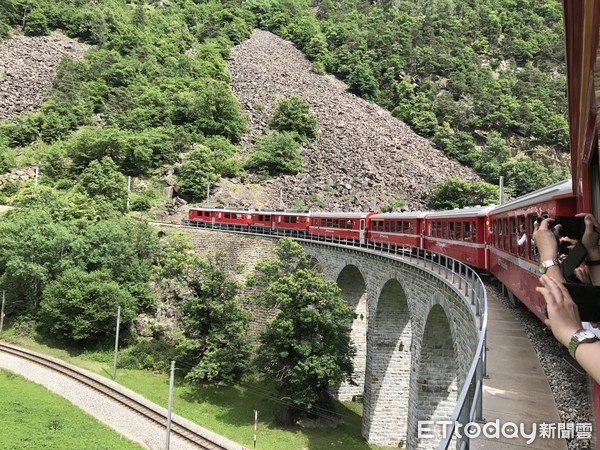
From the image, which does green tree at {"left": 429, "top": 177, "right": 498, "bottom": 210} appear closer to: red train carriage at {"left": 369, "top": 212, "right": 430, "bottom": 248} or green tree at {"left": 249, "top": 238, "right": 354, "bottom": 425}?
red train carriage at {"left": 369, "top": 212, "right": 430, "bottom": 248}

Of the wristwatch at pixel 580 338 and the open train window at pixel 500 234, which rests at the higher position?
the open train window at pixel 500 234

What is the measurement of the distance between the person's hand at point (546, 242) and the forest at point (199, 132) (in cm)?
1765

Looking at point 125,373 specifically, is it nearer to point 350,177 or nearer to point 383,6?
point 350,177

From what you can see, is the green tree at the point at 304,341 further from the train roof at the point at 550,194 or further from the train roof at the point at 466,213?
the train roof at the point at 550,194

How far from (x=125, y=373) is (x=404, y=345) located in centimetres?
1591

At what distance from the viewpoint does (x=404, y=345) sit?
1923cm

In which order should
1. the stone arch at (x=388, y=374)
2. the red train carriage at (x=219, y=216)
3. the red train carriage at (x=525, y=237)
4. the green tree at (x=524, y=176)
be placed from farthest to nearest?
the green tree at (x=524, y=176) < the red train carriage at (x=219, y=216) < the stone arch at (x=388, y=374) < the red train carriage at (x=525, y=237)

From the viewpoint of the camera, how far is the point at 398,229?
20609mm

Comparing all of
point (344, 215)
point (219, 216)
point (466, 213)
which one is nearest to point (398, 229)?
point (344, 215)

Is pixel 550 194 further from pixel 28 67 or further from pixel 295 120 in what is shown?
pixel 28 67

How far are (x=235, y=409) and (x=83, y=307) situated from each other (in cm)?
1218

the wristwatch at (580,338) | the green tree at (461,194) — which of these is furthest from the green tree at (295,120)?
the wristwatch at (580,338)

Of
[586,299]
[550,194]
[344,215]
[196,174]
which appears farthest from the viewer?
[196,174]

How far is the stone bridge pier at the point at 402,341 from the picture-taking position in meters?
11.6
